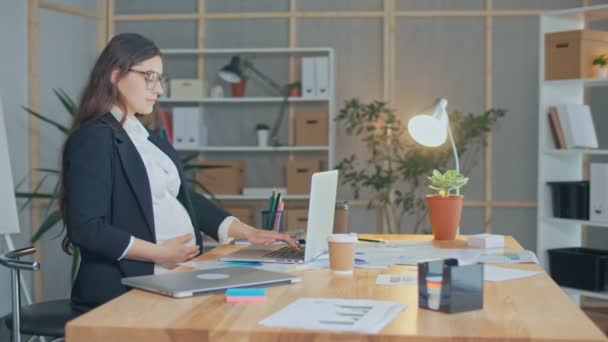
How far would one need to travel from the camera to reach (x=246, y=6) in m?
6.05

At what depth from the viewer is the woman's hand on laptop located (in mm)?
2342

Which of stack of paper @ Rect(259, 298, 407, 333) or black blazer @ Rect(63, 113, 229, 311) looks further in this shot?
black blazer @ Rect(63, 113, 229, 311)

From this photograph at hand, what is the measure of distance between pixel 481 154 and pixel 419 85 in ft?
2.24

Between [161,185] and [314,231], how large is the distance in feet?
1.90

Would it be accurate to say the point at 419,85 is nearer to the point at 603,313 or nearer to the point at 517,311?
the point at 603,313

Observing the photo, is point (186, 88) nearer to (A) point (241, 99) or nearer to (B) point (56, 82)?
(A) point (241, 99)

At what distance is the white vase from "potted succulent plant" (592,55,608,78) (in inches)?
90.5

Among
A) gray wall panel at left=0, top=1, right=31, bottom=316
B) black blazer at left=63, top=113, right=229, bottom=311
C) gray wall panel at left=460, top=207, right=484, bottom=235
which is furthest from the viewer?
gray wall panel at left=460, top=207, right=484, bottom=235

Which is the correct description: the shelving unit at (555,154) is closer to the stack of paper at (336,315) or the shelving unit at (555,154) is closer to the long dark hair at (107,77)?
the long dark hair at (107,77)

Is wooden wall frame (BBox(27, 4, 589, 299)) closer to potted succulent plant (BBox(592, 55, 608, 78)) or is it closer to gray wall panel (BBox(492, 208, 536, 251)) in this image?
gray wall panel (BBox(492, 208, 536, 251))

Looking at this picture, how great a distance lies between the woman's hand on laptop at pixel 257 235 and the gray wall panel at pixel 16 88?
2933 mm

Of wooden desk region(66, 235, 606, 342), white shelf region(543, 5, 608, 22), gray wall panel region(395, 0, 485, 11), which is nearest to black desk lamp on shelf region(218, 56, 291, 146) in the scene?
gray wall panel region(395, 0, 485, 11)

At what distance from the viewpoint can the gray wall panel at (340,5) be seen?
19.5ft

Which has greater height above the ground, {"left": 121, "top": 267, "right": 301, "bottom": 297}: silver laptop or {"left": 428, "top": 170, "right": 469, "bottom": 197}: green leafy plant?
{"left": 428, "top": 170, "right": 469, "bottom": 197}: green leafy plant
